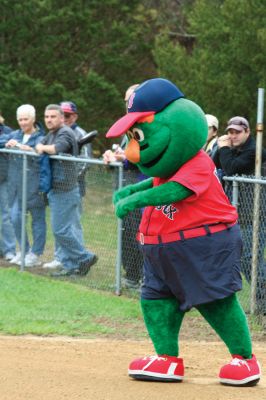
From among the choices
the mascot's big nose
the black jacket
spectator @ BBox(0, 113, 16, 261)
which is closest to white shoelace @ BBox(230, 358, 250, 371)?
the mascot's big nose

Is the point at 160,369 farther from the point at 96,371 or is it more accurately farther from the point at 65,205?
the point at 65,205

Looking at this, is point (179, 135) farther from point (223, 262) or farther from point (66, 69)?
point (66, 69)

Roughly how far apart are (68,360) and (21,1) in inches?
590

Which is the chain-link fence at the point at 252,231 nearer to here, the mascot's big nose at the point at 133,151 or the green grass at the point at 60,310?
the green grass at the point at 60,310

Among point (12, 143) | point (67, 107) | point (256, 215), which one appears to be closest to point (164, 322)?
point (256, 215)

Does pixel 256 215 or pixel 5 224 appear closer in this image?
pixel 256 215

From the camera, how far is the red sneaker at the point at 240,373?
6207 millimetres

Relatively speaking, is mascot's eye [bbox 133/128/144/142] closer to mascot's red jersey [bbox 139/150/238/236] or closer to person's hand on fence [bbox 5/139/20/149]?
mascot's red jersey [bbox 139/150/238/236]

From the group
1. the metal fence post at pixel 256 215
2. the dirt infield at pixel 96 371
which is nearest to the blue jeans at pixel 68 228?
the metal fence post at pixel 256 215

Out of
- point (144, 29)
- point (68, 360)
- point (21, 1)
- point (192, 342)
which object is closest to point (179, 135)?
point (68, 360)

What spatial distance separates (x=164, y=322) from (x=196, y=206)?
0.80 meters

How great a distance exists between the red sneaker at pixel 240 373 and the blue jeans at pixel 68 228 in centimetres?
460

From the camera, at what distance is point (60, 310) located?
9.33 meters

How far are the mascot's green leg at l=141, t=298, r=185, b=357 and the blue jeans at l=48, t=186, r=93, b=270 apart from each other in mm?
4372
